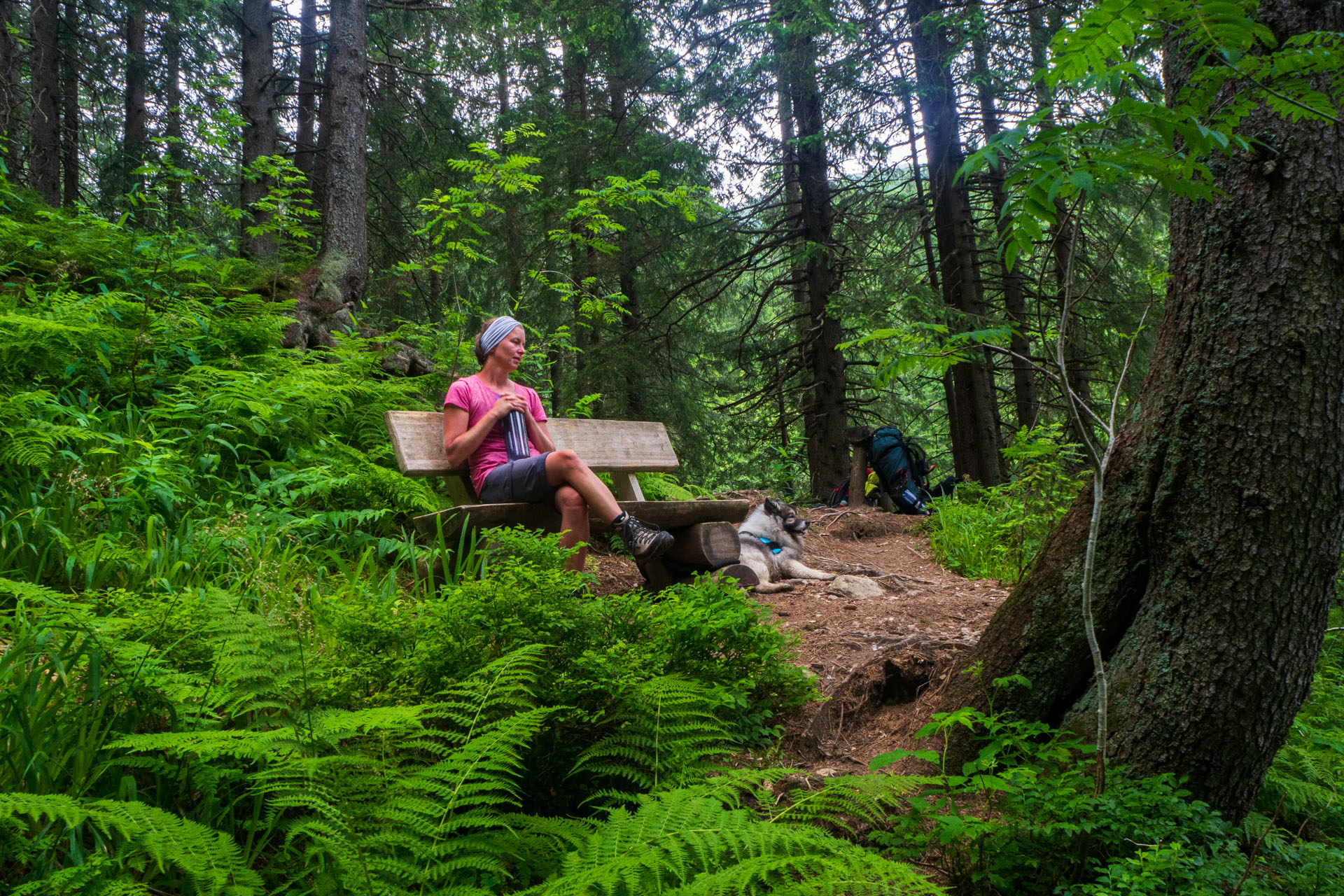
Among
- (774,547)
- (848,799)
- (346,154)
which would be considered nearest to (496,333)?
(774,547)

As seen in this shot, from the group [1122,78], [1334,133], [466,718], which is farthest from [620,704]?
[1334,133]

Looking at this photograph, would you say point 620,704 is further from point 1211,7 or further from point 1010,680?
point 1211,7

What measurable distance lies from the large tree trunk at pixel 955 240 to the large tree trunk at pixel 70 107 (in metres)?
10.8

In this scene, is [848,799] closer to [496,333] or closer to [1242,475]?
[1242,475]

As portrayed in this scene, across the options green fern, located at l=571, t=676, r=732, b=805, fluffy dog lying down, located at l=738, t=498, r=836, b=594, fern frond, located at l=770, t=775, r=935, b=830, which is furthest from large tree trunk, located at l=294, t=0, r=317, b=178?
fern frond, located at l=770, t=775, r=935, b=830

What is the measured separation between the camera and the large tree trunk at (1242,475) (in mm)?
1988

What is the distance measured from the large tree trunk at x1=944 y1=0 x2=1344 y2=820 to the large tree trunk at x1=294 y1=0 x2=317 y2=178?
8.93m

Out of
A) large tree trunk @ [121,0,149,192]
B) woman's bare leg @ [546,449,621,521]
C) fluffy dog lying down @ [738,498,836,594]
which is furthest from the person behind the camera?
large tree trunk @ [121,0,149,192]

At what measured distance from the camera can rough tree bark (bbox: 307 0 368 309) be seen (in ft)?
25.0

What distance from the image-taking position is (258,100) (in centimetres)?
849

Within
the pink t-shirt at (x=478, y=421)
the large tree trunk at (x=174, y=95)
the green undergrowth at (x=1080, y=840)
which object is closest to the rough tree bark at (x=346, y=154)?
the large tree trunk at (x=174, y=95)

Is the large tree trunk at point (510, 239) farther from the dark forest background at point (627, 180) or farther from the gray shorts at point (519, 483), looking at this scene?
the gray shorts at point (519, 483)

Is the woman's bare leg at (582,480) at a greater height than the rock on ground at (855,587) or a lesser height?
greater

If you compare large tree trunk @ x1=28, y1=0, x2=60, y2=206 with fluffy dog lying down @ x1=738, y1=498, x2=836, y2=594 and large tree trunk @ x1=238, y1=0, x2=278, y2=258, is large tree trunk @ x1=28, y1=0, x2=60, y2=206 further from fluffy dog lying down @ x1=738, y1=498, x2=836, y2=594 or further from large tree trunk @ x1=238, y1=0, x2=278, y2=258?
fluffy dog lying down @ x1=738, y1=498, x2=836, y2=594
